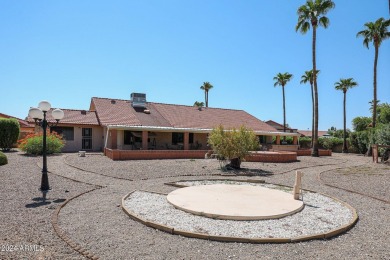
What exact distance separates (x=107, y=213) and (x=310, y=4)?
1209 inches

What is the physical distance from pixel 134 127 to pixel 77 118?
306 inches

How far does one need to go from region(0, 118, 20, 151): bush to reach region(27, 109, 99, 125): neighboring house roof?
10.3 feet

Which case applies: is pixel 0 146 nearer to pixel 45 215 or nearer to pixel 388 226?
pixel 45 215

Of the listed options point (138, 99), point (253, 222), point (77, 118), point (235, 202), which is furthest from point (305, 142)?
point (253, 222)

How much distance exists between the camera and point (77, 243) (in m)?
5.57

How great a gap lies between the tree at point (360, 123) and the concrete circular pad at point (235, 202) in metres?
45.8

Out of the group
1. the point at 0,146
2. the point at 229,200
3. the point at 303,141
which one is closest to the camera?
the point at 229,200

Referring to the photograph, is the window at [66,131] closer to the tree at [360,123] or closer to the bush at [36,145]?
the bush at [36,145]

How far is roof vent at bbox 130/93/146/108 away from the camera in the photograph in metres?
32.7

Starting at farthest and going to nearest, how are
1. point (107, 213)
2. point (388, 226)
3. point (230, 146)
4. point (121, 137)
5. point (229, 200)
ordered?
point (121, 137) → point (230, 146) → point (229, 200) → point (107, 213) → point (388, 226)

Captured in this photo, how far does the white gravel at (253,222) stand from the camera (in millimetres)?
6332

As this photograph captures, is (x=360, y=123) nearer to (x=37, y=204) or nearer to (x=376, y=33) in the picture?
(x=376, y=33)

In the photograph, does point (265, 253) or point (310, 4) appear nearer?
point (265, 253)

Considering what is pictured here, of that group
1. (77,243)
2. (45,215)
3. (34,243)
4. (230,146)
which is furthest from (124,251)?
(230,146)
